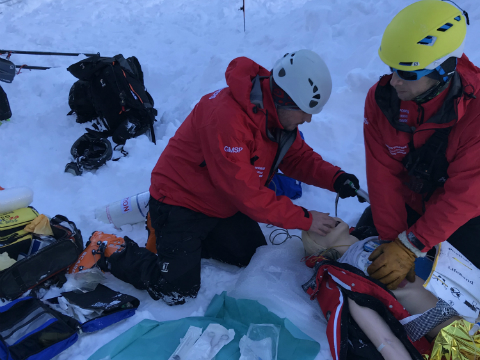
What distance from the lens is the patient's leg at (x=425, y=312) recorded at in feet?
5.98

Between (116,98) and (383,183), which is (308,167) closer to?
(383,183)

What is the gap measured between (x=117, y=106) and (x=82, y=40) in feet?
12.8

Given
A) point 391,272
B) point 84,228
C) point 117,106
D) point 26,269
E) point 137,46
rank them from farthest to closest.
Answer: point 137,46, point 117,106, point 84,228, point 26,269, point 391,272

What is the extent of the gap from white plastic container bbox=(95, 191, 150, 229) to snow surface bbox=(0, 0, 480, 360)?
0.09 m

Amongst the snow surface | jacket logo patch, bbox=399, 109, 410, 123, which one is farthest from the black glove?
jacket logo patch, bbox=399, 109, 410, 123

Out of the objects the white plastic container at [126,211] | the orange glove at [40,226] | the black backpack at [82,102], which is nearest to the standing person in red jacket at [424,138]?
the white plastic container at [126,211]

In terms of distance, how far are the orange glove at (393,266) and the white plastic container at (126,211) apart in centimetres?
189

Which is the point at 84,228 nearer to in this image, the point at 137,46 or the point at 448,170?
the point at 448,170

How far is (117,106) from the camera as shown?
4273 millimetres

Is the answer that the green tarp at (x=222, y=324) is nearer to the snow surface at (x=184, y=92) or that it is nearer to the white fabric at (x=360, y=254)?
the snow surface at (x=184, y=92)

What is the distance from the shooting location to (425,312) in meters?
1.84

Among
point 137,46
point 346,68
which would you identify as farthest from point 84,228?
point 137,46

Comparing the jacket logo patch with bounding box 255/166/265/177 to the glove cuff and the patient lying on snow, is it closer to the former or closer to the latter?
the patient lying on snow

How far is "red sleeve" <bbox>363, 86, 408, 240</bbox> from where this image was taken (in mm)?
2211
